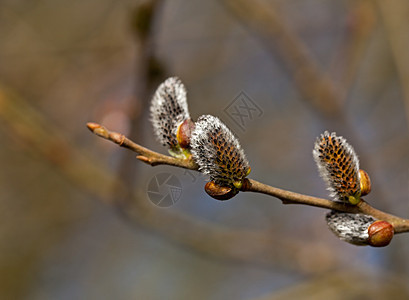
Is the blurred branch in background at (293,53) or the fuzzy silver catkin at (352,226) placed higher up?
the blurred branch in background at (293,53)

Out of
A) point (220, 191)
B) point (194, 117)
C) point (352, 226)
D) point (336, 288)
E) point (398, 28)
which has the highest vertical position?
point (398, 28)

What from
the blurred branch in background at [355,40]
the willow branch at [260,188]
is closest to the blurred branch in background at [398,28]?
the blurred branch in background at [355,40]

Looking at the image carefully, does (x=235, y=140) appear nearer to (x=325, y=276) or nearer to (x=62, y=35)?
(x=325, y=276)

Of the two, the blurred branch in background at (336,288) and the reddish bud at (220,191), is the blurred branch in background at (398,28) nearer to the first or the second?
the blurred branch in background at (336,288)

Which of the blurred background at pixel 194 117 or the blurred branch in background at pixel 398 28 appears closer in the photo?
the blurred branch in background at pixel 398 28

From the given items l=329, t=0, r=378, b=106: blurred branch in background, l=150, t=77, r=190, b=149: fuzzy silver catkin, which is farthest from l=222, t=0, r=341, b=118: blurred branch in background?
l=150, t=77, r=190, b=149: fuzzy silver catkin

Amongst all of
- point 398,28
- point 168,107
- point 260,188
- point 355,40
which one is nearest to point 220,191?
point 260,188

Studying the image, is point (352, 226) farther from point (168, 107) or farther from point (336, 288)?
point (336, 288)
